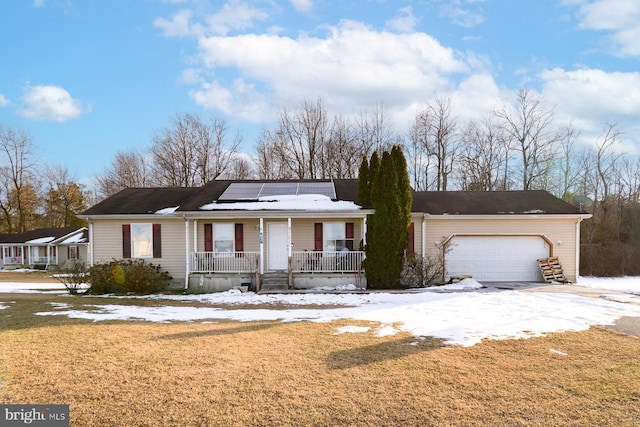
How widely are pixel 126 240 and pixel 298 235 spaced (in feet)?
21.9

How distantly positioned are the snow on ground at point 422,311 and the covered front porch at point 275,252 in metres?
1.09

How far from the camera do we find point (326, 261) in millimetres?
14484

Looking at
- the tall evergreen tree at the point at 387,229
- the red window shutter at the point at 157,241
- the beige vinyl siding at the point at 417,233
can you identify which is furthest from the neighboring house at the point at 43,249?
the beige vinyl siding at the point at 417,233

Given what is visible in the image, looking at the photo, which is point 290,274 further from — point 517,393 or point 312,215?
point 517,393

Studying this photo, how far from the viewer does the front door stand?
1495 centimetres

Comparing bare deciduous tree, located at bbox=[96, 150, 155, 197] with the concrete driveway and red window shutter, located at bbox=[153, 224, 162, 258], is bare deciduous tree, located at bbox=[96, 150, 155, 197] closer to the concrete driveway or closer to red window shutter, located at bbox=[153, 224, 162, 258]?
red window shutter, located at bbox=[153, 224, 162, 258]

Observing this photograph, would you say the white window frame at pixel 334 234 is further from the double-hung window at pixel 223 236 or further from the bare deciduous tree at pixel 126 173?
the bare deciduous tree at pixel 126 173

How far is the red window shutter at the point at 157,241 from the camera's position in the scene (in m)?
15.3

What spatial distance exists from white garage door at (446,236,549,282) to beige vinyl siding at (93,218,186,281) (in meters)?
10.6

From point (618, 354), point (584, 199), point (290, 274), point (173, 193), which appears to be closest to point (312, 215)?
point (290, 274)

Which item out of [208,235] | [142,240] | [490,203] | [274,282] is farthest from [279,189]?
[490,203]

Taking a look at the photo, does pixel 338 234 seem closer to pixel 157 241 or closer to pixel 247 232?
pixel 247 232

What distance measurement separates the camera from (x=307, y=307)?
1055 centimetres

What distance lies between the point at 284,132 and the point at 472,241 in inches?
757
